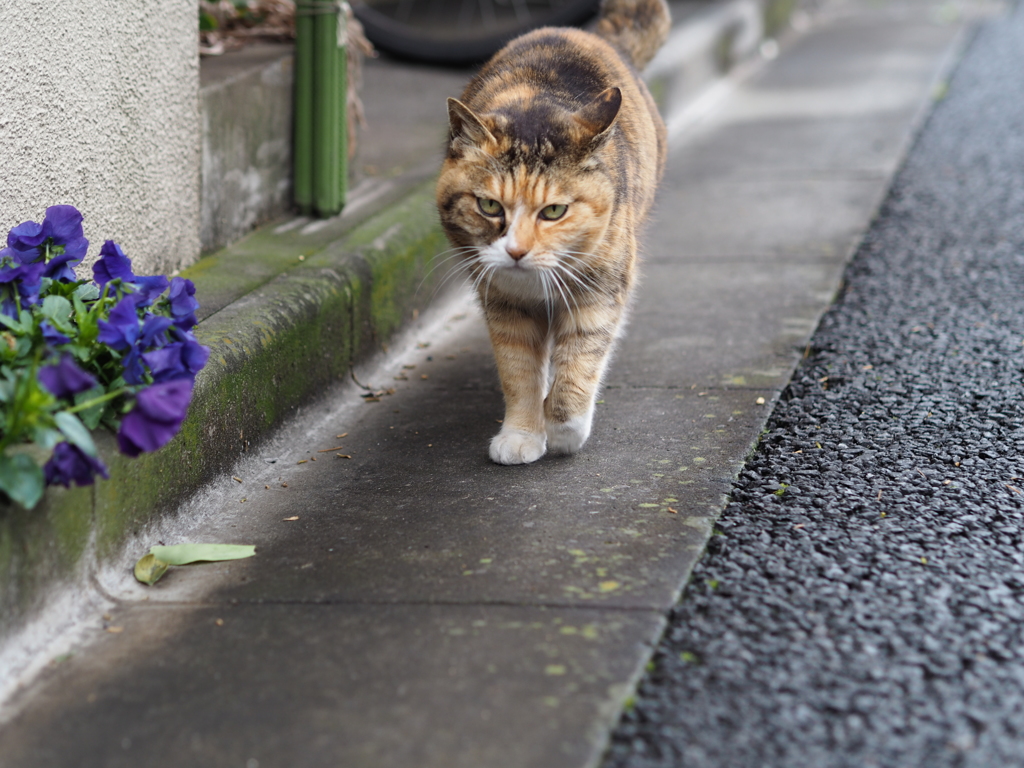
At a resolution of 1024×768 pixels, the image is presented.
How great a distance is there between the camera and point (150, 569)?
87.7 inches

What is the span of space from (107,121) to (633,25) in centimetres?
210

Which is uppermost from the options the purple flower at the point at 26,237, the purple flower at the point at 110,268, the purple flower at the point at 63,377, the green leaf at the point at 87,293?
the purple flower at the point at 26,237

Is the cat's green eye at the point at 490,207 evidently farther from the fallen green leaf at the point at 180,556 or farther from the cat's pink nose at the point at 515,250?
the fallen green leaf at the point at 180,556

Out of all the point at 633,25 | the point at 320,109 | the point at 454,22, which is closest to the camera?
the point at 320,109

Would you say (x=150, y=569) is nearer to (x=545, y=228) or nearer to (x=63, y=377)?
(x=63, y=377)

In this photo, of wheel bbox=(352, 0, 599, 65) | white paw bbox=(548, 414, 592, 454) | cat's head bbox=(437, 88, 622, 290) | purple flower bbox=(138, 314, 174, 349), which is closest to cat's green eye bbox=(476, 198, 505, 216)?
cat's head bbox=(437, 88, 622, 290)

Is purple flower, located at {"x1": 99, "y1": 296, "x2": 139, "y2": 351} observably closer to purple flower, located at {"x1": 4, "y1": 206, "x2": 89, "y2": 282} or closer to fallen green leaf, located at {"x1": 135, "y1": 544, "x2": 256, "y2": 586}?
purple flower, located at {"x1": 4, "y1": 206, "x2": 89, "y2": 282}

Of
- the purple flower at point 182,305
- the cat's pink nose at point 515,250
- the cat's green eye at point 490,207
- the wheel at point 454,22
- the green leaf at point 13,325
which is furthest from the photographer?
the wheel at point 454,22

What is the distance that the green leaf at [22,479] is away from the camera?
1.78 m

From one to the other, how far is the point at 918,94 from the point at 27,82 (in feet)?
21.6

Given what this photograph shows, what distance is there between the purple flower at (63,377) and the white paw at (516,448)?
1.19 m

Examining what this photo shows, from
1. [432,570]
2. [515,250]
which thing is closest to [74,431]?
[432,570]

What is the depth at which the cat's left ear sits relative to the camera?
8.75ft

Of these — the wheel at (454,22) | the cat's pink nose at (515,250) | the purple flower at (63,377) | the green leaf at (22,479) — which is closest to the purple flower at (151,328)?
the purple flower at (63,377)
